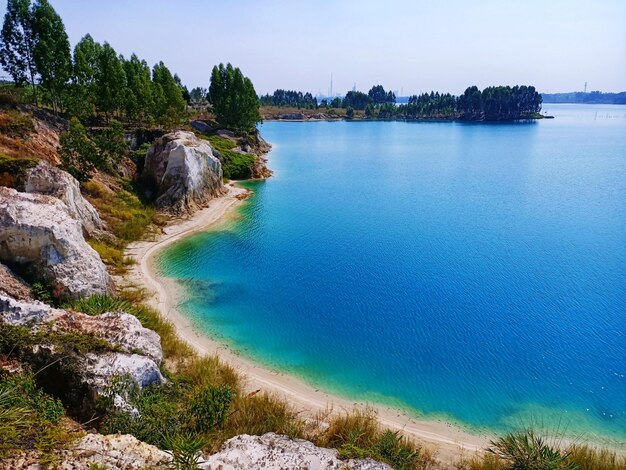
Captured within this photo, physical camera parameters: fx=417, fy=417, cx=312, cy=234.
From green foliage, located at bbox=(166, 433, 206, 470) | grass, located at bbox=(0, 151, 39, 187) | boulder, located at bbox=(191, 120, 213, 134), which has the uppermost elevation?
boulder, located at bbox=(191, 120, 213, 134)

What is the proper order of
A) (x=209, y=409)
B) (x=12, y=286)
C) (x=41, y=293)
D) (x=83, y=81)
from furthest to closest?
(x=83, y=81)
(x=41, y=293)
(x=12, y=286)
(x=209, y=409)

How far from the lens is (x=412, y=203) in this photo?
50156 millimetres

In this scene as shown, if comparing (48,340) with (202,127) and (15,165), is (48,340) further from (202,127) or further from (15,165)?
(202,127)

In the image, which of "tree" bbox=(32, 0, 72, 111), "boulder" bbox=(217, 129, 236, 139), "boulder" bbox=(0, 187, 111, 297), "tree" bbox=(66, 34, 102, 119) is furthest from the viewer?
"boulder" bbox=(217, 129, 236, 139)

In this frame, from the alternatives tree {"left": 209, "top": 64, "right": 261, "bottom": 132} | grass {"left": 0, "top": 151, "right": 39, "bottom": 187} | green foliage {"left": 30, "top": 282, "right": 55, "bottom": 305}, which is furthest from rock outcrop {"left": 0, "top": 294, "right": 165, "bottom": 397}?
tree {"left": 209, "top": 64, "right": 261, "bottom": 132}

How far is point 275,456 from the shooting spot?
11.9 m

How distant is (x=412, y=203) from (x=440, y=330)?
2833 centimetres

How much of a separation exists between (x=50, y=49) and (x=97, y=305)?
38357 mm

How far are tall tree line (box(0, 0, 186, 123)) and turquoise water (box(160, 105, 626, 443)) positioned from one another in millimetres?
19623

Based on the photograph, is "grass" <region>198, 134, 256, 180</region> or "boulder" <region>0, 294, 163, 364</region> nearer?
"boulder" <region>0, 294, 163, 364</region>

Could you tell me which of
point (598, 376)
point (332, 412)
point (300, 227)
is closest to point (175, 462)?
point (332, 412)

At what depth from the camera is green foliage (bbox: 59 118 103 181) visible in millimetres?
35094

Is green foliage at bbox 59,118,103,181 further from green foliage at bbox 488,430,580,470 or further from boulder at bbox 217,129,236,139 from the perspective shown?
boulder at bbox 217,129,236,139

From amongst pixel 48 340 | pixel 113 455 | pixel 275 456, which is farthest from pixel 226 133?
pixel 113 455
